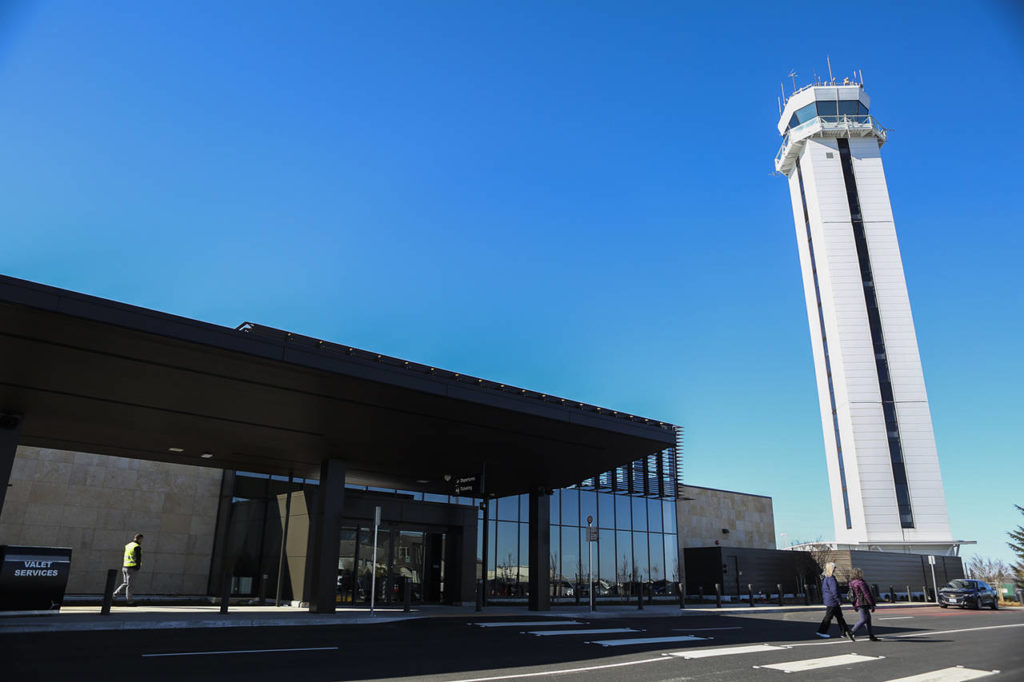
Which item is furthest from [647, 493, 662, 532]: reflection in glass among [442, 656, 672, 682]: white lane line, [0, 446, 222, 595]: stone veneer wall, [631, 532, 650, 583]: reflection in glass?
[442, 656, 672, 682]: white lane line

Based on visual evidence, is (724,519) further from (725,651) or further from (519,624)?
(725,651)

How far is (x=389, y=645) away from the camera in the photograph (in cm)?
1177

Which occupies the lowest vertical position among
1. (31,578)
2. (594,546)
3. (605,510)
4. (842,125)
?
(31,578)

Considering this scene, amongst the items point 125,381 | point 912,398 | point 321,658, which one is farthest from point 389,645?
point 912,398

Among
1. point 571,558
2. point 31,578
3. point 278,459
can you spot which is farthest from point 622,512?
point 31,578

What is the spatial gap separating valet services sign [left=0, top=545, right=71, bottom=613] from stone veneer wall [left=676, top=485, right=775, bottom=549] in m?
33.1

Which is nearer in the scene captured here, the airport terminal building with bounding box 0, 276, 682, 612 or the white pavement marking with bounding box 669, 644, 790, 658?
the white pavement marking with bounding box 669, 644, 790, 658

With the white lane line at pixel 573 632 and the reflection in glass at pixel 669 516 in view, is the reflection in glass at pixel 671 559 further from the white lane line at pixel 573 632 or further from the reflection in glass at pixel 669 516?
the white lane line at pixel 573 632

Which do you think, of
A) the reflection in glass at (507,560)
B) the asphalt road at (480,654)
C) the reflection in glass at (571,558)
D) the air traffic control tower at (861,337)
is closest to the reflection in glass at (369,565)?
the reflection in glass at (507,560)

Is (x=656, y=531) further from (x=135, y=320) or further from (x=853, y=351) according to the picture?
(x=853, y=351)

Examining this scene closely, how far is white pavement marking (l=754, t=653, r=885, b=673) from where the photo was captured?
32.9ft

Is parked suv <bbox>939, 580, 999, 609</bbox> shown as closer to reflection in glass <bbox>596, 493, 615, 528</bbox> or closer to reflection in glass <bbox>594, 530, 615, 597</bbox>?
reflection in glass <bbox>594, 530, 615, 597</bbox>

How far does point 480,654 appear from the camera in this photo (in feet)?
35.2

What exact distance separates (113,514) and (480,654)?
20108mm
